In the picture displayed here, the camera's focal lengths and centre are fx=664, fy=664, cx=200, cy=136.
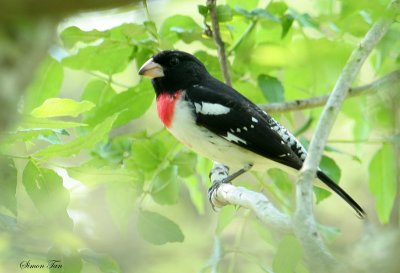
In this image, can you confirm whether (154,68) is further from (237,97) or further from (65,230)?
(65,230)

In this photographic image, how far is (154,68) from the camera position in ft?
14.1

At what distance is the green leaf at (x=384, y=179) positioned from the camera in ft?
13.2

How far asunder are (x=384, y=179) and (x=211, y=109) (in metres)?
1.15

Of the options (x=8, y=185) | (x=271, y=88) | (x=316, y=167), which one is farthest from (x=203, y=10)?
(x=316, y=167)

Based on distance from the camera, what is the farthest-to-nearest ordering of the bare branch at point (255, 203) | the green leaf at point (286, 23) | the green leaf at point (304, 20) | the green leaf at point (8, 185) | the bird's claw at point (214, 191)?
1. the green leaf at point (286, 23)
2. the bird's claw at point (214, 191)
3. the green leaf at point (304, 20)
4. the green leaf at point (8, 185)
5. the bare branch at point (255, 203)

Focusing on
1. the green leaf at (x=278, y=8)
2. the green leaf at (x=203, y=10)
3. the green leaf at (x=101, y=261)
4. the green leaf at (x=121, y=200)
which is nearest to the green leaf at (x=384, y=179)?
the green leaf at (x=278, y=8)

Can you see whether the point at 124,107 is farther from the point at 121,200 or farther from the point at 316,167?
the point at 316,167

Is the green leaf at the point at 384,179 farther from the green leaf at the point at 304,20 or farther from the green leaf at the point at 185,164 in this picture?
the green leaf at the point at 185,164

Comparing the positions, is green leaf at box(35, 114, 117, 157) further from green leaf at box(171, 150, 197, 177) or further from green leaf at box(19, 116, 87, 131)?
green leaf at box(171, 150, 197, 177)

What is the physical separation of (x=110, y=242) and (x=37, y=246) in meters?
4.05

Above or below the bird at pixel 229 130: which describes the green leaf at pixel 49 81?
below

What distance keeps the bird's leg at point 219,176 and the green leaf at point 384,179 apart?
30.2 inches

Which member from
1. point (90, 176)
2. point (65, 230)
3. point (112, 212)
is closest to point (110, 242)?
point (112, 212)

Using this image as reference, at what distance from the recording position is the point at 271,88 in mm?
4094
